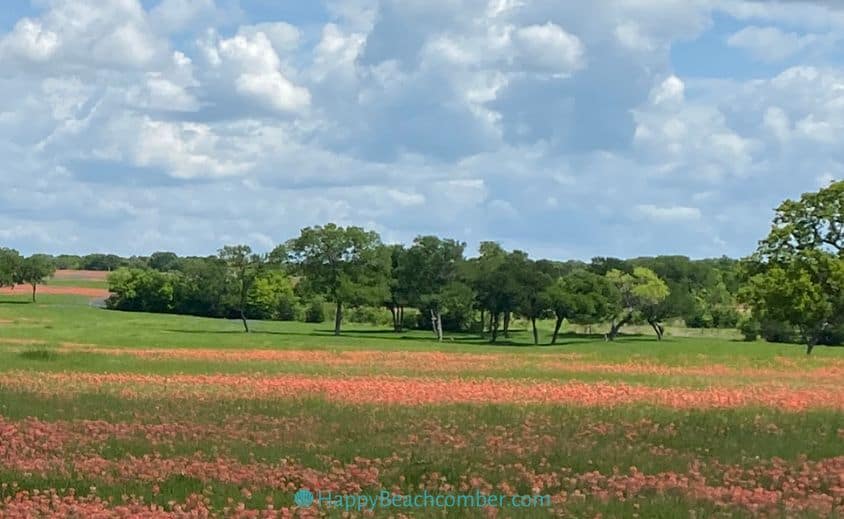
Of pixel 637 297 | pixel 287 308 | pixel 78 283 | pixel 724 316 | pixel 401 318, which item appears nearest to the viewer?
pixel 637 297

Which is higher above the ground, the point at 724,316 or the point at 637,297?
the point at 637,297

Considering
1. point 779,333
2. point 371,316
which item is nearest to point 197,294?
point 371,316

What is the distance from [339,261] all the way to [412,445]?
102m

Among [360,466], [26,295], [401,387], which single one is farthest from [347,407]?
[26,295]

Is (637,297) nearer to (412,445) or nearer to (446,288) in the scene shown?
(446,288)

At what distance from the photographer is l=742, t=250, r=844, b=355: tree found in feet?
208

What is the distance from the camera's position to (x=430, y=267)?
124312mm

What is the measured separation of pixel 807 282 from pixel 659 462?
5259 centimetres

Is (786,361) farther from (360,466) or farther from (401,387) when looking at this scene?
(360,466)

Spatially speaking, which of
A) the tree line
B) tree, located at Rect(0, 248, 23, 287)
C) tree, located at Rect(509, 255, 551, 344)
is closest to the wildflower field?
the tree line

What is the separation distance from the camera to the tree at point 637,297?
124188 mm

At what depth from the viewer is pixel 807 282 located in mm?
63500

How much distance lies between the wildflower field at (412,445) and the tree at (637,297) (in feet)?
301

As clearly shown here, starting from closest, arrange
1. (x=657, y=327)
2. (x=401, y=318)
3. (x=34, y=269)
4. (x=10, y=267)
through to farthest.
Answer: (x=657, y=327), (x=401, y=318), (x=10, y=267), (x=34, y=269)
